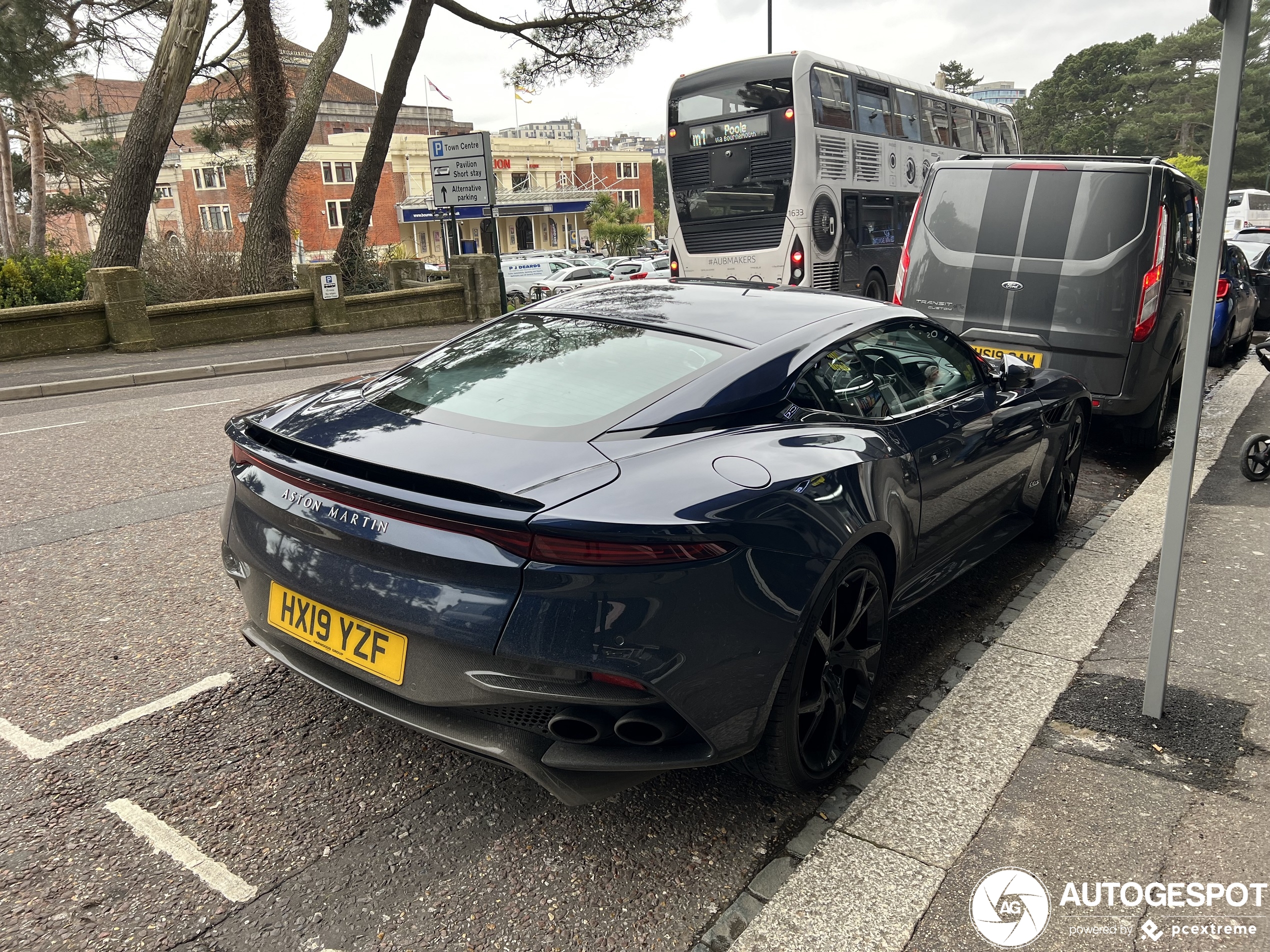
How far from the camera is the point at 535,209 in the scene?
240 ft

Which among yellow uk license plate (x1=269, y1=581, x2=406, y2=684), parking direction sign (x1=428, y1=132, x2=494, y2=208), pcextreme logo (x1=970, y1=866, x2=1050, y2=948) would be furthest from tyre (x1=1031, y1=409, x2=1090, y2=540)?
parking direction sign (x1=428, y1=132, x2=494, y2=208)

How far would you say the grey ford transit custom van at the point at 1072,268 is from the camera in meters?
6.70

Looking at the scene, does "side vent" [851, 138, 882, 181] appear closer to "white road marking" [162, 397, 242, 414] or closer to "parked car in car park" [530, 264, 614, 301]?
"white road marking" [162, 397, 242, 414]

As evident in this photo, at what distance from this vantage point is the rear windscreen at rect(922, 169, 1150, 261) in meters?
6.72

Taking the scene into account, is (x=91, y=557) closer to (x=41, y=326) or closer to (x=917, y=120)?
(x=41, y=326)

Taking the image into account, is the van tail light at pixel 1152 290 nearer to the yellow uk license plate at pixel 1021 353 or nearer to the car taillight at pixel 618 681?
the yellow uk license plate at pixel 1021 353

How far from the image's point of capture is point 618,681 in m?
2.23

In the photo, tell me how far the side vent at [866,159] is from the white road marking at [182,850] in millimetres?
13799

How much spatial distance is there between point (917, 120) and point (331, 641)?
16.0 m

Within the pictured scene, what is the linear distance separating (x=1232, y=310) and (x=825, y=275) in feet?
17.2

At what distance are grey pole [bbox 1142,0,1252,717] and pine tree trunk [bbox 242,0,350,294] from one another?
17774 millimetres

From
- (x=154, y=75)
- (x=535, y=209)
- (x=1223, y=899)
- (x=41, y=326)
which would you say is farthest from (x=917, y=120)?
(x=535, y=209)

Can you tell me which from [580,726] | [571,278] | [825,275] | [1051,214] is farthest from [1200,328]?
[571,278]

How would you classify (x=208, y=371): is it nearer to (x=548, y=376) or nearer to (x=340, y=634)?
(x=548, y=376)
